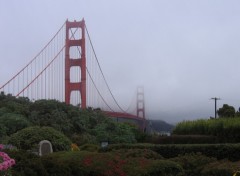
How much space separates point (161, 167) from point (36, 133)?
1008 centimetres

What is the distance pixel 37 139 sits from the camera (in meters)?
21.4

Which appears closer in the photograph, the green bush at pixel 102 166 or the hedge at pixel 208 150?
the green bush at pixel 102 166

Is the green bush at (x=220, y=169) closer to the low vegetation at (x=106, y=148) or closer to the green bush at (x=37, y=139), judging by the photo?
the low vegetation at (x=106, y=148)

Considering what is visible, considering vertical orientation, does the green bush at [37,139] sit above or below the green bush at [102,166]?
above

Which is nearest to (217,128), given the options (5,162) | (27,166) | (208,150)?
(208,150)

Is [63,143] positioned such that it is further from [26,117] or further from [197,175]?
[26,117]

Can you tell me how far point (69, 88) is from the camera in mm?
45781

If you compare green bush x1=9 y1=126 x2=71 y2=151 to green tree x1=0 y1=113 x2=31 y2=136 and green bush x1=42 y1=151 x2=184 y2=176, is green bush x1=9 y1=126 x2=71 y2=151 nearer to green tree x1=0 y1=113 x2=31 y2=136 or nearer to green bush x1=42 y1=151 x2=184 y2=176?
green bush x1=42 y1=151 x2=184 y2=176

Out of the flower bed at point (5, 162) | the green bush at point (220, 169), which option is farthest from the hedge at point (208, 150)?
the flower bed at point (5, 162)

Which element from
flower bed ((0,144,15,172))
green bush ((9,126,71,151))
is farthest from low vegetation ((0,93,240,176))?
flower bed ((0,144,15,172))

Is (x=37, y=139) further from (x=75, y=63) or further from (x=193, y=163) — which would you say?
(x=75, y=63)

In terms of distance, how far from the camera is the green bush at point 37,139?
21125mm

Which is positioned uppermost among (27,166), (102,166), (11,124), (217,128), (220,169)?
(11,124)

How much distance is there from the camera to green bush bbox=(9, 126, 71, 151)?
21125 millimetres
